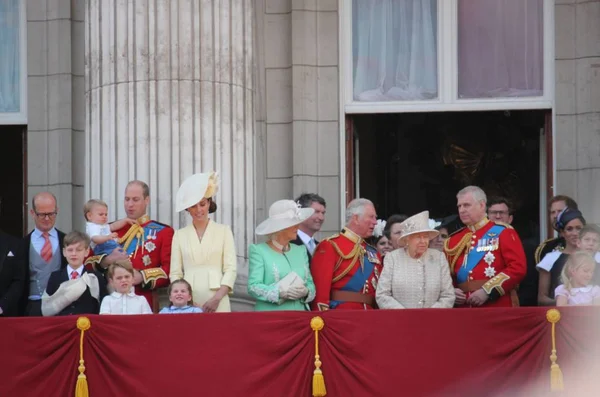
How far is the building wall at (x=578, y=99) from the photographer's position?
1709cm

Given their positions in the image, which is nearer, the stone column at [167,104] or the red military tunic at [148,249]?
the red military tunic at [148,249]

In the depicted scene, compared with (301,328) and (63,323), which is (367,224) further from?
(63,323)

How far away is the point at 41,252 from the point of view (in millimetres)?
14172

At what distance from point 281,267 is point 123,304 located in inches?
52.6

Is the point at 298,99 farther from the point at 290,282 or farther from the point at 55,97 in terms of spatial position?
the point at 290,282

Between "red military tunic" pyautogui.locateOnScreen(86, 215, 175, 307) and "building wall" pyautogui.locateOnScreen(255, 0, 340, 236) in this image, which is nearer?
"red military tunic" pyautogui.locateOnScreen(86, 215, 175, 307)

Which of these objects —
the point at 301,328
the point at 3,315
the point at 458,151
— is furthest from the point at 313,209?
the point at 458,151

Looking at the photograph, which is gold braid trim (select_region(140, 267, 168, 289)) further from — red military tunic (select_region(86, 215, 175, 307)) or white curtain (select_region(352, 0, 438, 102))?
white curtain (select_region(352, 0, 438, 102))

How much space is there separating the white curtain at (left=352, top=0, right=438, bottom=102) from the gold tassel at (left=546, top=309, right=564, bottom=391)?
5.02 meters

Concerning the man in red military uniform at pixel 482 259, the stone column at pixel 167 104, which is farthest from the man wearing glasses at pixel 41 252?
the man in red military uniform at pixel 482 259

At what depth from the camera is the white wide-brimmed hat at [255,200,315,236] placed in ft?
45.7

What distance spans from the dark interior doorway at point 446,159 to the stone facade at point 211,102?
66.0 inches

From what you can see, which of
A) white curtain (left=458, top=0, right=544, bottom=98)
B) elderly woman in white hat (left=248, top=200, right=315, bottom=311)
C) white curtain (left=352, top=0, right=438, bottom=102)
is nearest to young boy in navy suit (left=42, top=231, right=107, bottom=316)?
elderly woman in white hat (left=248, top=200, right=315, bottom=311)

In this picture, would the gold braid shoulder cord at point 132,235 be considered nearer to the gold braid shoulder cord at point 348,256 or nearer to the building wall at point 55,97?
the gold braid shoulder cord at point 348,256
